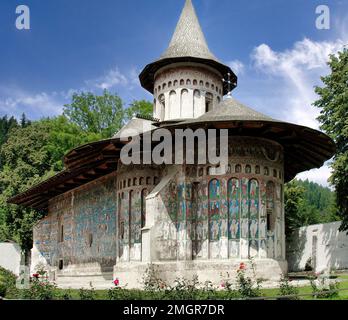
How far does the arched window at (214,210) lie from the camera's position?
52.6ft

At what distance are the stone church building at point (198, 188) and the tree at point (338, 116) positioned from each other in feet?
4.53

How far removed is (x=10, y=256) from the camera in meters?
35.3

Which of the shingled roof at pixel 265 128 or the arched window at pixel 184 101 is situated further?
the arched window at pixel 184 101

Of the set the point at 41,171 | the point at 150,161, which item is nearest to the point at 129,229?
the point at 150,161

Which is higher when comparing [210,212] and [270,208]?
[270,208]

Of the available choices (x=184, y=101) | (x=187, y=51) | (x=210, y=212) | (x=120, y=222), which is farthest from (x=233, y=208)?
(x=187, y=51)

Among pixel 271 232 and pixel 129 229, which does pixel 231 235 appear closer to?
pixel 271 232

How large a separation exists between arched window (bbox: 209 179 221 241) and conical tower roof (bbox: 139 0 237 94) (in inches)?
306

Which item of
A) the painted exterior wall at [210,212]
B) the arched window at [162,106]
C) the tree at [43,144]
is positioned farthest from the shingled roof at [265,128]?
the tree at [43,144]

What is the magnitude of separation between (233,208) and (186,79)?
27.3ft

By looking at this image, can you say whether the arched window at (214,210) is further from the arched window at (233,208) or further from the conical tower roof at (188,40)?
the conical tower roof at (188,40)

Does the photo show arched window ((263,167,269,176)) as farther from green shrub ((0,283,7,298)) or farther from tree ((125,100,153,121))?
tree ((125,100,153,121))

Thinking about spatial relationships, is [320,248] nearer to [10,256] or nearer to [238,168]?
[238,168]
